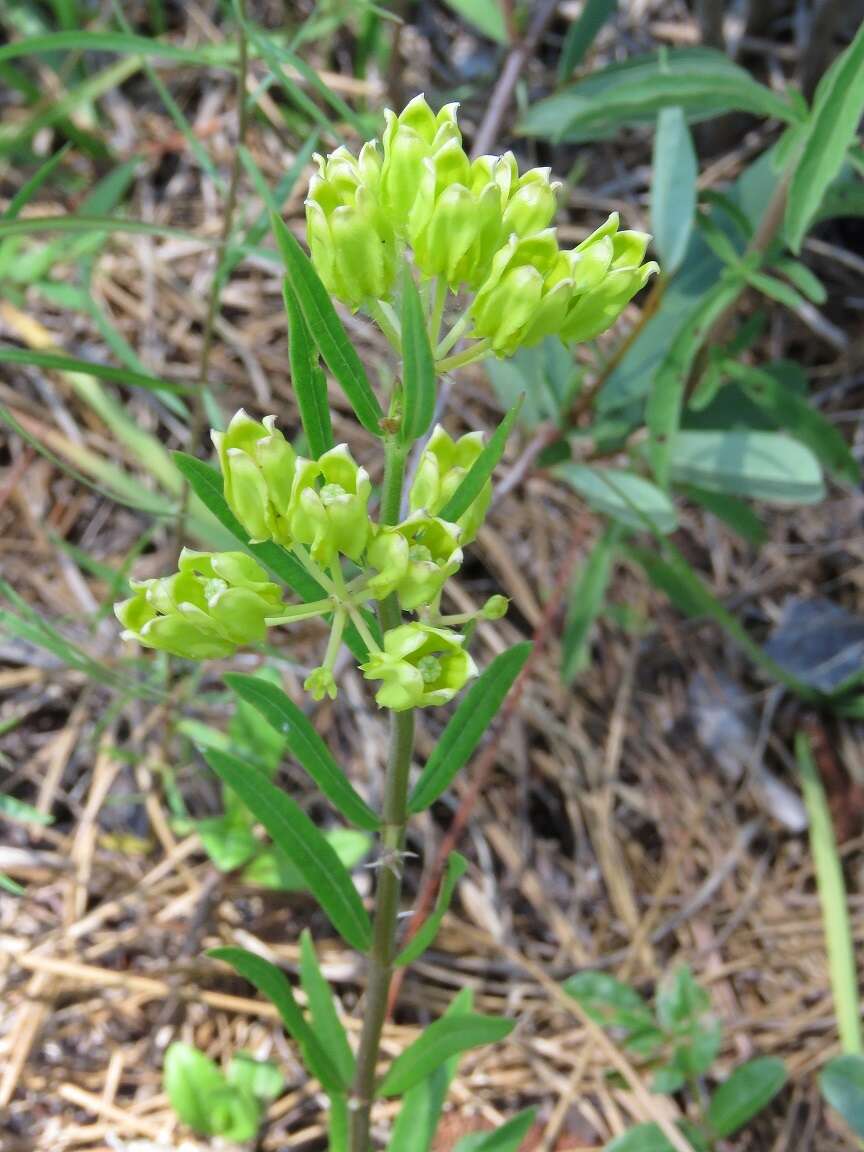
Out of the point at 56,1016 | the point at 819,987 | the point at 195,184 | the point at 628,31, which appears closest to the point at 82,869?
the point at 56,1016

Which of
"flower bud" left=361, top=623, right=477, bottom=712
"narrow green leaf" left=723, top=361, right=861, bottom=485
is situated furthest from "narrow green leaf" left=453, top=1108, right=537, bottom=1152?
"narrow green leaf" left=723, top=361, right=861, bottom=485

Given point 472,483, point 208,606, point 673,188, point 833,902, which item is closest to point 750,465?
point 673,188

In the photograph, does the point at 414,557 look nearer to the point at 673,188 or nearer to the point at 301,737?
the point at 301,737

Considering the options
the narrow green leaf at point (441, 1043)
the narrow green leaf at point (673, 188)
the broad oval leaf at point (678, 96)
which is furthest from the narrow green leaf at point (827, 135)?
the narrow green leaf at point (441, 1043)

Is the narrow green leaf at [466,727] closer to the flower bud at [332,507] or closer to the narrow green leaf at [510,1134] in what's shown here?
the flower bud at [332,507]

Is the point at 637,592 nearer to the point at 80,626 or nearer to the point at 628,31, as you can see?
the point at 80,626

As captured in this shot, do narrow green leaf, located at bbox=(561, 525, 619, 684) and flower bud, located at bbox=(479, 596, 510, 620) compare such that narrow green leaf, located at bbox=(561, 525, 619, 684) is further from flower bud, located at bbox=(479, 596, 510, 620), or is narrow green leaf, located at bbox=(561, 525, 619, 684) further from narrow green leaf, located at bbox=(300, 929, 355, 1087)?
flower bud, located at bbox=(479, 596, 510, 620)
